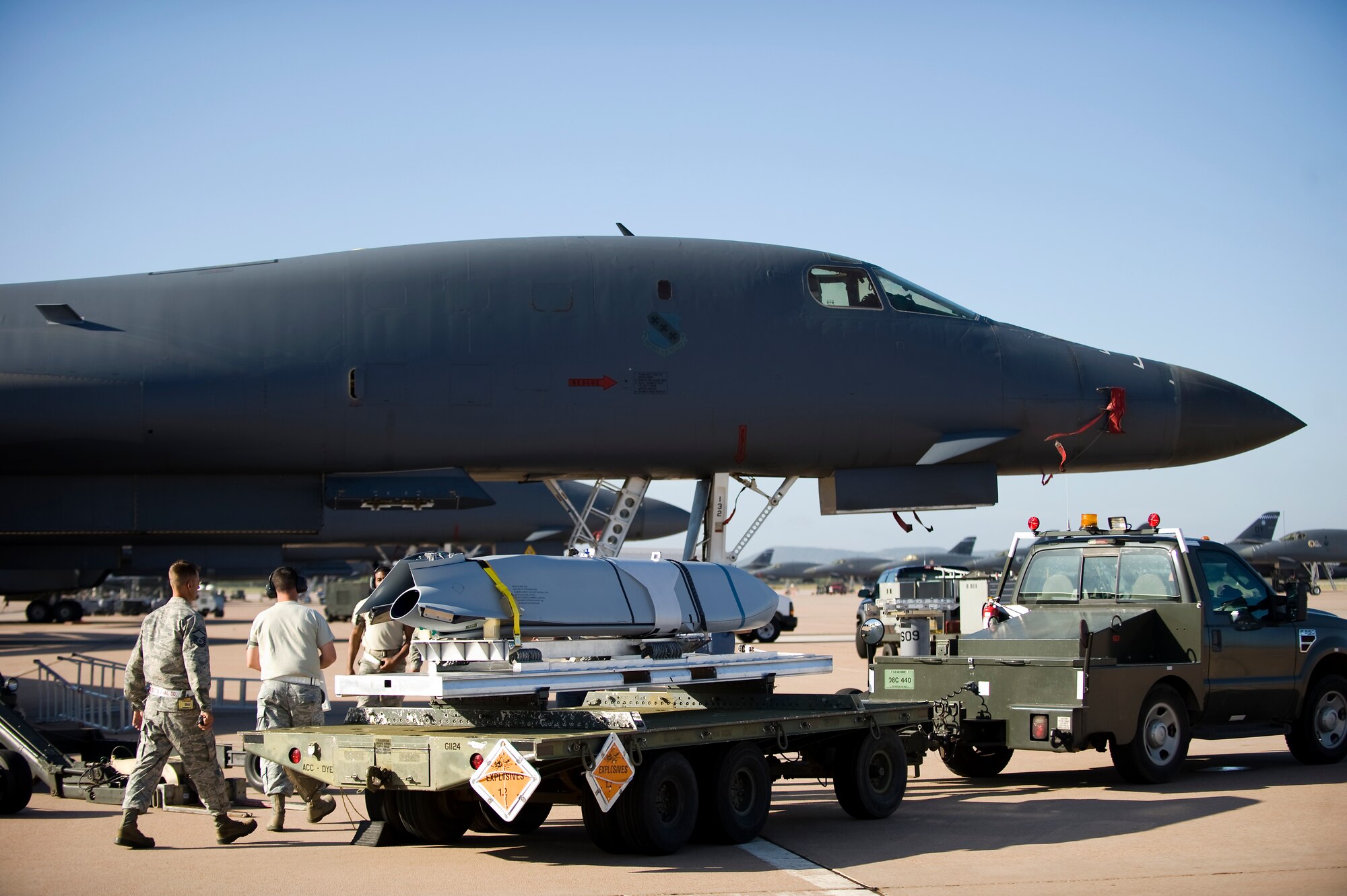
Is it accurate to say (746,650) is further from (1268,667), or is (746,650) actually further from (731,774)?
(1268,667)

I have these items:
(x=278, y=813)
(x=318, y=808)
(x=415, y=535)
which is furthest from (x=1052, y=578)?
(x=415, y=535)

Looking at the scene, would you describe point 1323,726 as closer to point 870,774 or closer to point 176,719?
point 870,774

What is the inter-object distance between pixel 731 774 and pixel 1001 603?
161 inches

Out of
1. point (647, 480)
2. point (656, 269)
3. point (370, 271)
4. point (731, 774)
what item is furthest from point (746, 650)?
point (370, 271)

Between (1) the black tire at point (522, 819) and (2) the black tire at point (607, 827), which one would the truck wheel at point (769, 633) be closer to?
(1) the black tire at point (522, 819)

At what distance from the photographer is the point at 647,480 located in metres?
12.5

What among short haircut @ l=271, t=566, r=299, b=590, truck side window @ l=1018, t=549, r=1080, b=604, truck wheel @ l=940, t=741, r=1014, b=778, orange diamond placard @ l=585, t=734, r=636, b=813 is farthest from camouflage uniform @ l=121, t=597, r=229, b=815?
truck side window @ l=1018, t=549, r=1080, b=604

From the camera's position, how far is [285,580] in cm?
877

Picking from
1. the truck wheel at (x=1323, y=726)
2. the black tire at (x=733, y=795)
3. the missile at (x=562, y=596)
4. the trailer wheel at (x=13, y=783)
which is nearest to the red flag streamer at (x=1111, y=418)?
the truck wheel at (x=1323, y=726)

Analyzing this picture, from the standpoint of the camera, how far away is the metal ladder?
11594 mm

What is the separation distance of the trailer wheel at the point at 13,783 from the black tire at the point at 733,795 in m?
4.54

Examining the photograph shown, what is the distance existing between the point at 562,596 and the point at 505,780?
1682 mm

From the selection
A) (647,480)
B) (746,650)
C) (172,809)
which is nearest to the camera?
(172,809)

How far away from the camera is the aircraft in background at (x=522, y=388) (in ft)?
36.5
